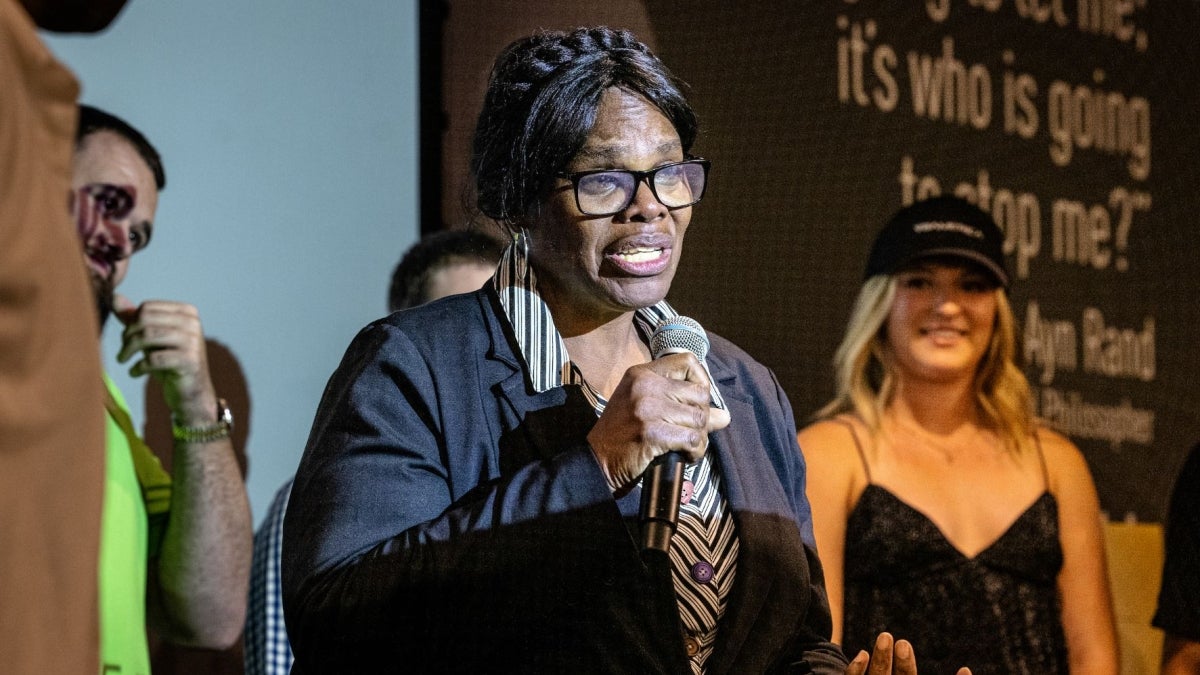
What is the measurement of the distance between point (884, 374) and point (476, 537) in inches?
65.3

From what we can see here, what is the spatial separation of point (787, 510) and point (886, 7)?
1.93m

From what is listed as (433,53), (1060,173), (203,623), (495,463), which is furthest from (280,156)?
(1060,173)

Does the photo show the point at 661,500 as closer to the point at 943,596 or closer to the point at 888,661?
the point at 888,661

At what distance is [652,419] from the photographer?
154cm

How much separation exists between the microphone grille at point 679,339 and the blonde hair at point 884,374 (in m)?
1.19

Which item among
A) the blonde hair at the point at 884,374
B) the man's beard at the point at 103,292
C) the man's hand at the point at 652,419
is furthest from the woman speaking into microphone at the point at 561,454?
the blonde hair at the point at 884,374

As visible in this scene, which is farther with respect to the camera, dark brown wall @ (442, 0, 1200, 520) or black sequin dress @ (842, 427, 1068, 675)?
dark brown wall @ (442, 0, 1200, 520)

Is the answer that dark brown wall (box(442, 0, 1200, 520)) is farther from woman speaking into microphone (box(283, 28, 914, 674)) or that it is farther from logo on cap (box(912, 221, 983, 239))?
woman speaking into microphone (box(283, 28, 914, 674))

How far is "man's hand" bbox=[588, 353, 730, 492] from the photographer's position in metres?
1.54

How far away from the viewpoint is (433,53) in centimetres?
255

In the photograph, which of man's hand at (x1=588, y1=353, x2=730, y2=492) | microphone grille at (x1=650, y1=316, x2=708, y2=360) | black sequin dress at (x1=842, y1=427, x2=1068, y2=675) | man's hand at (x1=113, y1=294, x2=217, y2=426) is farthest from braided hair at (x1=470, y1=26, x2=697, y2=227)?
black sequin dress at (x1=842, y1=427, x2=1068, y2=675)

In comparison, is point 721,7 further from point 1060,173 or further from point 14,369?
point 14,369

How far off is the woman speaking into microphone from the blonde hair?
98cm

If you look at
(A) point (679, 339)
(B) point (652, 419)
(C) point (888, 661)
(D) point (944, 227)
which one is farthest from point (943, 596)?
(B) point (652, 419)
